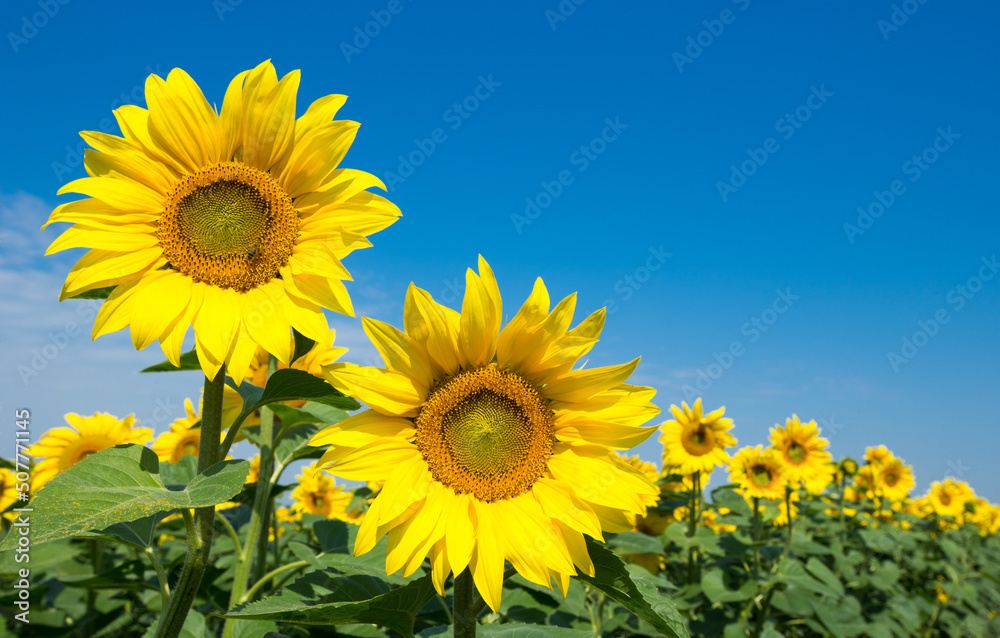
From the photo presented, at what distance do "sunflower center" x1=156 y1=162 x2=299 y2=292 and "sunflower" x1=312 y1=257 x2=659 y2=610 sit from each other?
47cm

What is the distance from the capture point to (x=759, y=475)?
21.0ft

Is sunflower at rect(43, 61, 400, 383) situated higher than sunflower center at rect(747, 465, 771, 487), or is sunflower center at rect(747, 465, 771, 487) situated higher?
sunflower center at rect(747, 465, 771, 487)

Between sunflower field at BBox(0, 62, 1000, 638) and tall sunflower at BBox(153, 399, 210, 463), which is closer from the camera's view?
sunflower field at BBox(0, 62, 1000, 638)

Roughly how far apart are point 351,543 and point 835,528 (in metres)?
7.53

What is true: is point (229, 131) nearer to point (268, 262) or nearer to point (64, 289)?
point (268, 262)

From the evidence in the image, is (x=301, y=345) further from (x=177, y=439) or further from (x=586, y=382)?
(x=177, y=439)

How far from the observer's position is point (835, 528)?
8.39m

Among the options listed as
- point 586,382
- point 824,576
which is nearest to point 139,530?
point 586,382

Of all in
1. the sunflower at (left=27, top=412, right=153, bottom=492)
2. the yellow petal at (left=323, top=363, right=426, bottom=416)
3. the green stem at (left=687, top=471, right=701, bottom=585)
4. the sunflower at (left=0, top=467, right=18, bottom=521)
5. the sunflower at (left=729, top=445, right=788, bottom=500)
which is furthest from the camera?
the sunflower at (left=729, top=445, right=788, bottom=500)

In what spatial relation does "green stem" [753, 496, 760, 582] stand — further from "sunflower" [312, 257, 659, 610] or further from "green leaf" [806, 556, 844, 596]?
"sunflower" [312, 257, 659, 610]

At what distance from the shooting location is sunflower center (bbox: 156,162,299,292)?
203 cm

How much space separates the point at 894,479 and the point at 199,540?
10638mm

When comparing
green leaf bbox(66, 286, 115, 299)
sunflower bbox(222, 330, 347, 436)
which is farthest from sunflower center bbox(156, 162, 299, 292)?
sunflower bbox(222, 330, 347, 436)

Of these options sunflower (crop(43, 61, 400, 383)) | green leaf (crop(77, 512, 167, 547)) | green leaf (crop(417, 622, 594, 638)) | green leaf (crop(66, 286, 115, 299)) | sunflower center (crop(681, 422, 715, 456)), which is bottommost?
green leaf (crop(417, 622, 594, 638))
